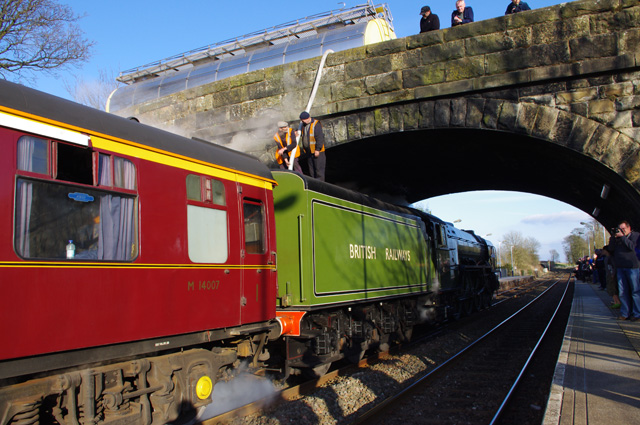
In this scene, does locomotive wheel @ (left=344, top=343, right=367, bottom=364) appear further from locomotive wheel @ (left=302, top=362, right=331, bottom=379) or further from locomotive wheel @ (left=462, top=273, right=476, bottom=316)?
locomotive wheel @ (left=462, top=273, right=476, bottom=316)

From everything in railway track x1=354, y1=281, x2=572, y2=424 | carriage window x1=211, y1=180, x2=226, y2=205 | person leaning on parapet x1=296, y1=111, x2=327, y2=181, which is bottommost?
railway track x1=354, y1=281, x2=572, y2=424

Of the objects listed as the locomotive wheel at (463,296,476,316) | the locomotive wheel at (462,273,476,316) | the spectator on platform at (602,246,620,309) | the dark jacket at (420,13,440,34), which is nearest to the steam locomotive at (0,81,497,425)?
the dark jacket at (420,13,440,34)

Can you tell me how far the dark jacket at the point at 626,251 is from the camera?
30.3ft

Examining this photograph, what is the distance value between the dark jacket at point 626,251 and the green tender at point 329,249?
14.1ft

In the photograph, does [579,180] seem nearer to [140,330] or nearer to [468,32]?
[468,32]

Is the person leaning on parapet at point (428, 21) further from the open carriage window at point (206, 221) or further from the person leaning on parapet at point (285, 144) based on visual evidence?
the open carriage window at point (206, 221)

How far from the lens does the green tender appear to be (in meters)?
6.71

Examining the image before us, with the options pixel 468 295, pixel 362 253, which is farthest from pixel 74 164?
pixel 468 295

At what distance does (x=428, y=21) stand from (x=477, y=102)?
2680 millimetres

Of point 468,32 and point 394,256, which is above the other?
point 468,32

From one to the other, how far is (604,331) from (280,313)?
6.82 metres

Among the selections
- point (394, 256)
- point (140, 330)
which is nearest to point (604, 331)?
point (394, 256)

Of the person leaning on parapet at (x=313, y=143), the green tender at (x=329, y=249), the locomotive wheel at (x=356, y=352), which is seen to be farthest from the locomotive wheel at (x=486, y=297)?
the person leaning on parapet at (x=313, y=143)

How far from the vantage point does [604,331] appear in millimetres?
9484
